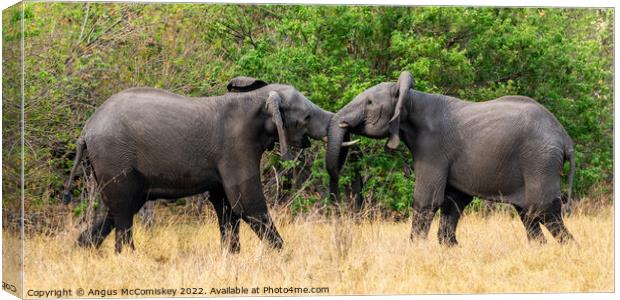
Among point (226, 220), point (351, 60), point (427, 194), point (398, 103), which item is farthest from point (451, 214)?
point (351, 60)

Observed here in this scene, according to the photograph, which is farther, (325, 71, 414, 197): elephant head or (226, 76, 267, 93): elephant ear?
(325, 71, 414, 197): elephant head

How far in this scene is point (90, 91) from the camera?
51.4ft

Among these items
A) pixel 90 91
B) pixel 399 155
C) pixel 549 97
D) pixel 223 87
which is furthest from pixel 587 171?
pixel 90 91

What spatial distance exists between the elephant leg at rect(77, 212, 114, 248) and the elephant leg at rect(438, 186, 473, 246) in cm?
352

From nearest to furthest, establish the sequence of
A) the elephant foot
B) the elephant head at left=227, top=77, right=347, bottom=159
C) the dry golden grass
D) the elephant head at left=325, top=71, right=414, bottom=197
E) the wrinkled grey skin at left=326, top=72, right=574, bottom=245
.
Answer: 1. the dry golden grass
2. the elephant head at left=227, top=77, right=347, bottom=159
3. the wrinkled grey skin at left=326, top=72, right=574, bottom=245
4. the elephant head at left=325, top=71, right=414, bottom=197
5. the elephant foot

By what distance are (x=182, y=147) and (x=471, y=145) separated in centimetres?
301

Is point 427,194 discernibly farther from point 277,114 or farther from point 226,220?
point 226,220

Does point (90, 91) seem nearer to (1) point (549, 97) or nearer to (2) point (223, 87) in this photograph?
(2) point (223, 87)

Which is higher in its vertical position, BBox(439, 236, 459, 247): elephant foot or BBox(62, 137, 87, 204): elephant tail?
BBox(62, 137, 87, 204): elephant tail

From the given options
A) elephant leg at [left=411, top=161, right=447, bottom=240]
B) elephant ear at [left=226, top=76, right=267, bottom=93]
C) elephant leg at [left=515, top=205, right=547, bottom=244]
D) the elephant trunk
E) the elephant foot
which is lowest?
the elephant foot

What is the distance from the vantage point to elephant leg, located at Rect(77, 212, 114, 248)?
1337 cm

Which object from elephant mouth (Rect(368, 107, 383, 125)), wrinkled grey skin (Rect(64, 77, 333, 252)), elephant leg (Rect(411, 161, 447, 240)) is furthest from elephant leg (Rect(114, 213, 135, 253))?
elephant leg (Rect(411, 161, 447, 240))

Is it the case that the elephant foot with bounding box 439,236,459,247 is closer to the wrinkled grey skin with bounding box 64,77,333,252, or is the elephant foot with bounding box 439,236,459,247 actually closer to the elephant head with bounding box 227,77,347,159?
the elephant head with bounding box 227,77,347,159

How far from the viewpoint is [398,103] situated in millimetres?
13531
